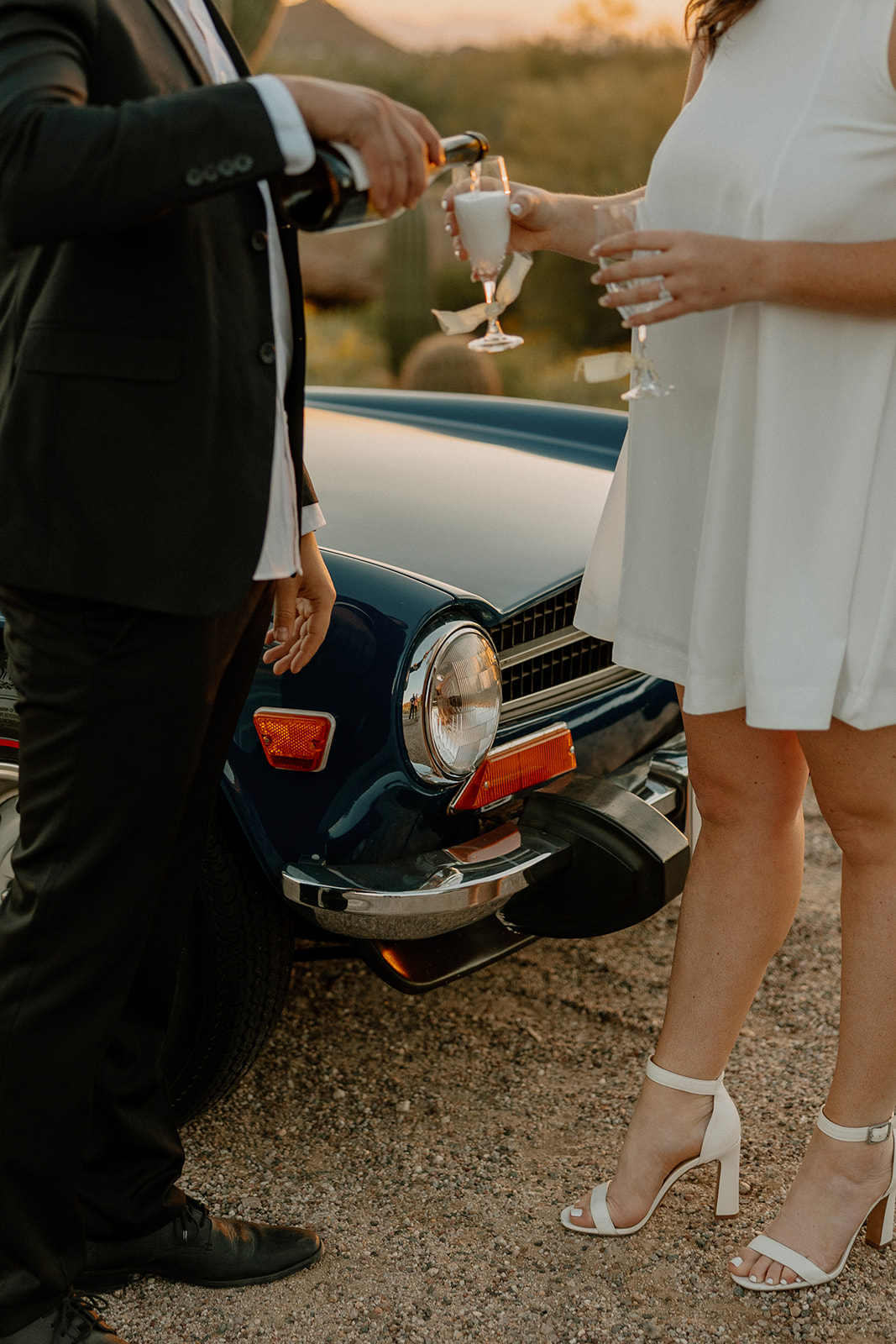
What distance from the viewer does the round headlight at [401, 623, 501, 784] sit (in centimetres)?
200

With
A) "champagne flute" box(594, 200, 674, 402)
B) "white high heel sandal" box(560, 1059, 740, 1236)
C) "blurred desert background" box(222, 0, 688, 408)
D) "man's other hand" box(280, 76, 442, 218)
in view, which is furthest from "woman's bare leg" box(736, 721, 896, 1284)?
"blurred desert background" box(222, 0, 688, 408)

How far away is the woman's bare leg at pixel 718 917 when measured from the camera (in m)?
1.90

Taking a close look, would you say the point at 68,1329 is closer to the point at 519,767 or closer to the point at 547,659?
the point at 519,767

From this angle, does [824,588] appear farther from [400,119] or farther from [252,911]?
[252,911]

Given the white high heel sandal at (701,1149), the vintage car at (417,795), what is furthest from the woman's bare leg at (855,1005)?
the vintage car at (417,795)

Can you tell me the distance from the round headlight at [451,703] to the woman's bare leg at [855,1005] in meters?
0.53

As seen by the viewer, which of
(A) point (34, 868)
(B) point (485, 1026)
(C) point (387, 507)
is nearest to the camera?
(A) point (34, 868)

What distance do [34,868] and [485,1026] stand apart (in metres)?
1.37

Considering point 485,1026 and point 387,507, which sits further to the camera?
point 485,1026

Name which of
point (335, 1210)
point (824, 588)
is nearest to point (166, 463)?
point (824, 588)

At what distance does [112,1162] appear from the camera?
70.1 inches

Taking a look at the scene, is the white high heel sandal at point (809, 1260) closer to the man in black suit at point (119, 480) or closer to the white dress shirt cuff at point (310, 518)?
the man in black suit at point (119, 480)

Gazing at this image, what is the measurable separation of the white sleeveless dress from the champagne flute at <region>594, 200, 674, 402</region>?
59mm

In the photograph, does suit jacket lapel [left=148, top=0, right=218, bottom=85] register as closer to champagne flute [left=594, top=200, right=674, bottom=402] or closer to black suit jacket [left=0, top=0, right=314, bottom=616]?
black suit jacket [left=0, top=0, right=314, bottom=616]
